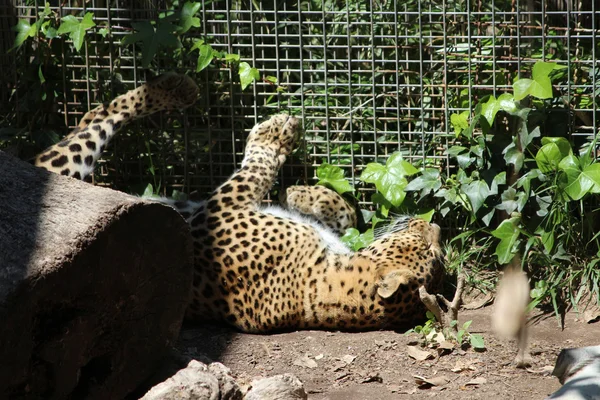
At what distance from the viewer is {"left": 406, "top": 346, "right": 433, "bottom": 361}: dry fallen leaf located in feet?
19.4

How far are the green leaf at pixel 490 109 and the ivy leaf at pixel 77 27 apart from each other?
2979mm

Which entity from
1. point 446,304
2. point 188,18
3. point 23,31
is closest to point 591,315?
point 446,304

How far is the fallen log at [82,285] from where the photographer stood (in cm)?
404

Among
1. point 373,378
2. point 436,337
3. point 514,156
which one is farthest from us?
point 514,156

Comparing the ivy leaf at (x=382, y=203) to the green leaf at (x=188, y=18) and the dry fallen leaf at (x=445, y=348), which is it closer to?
the dry fallen leaf at (x=445, y=348)

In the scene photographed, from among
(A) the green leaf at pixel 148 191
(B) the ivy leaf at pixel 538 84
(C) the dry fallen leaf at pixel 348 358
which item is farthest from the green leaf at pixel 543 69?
(A) the green leaf at pixel 148 191

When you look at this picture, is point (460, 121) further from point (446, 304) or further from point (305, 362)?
point (305, 362)

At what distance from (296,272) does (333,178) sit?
1.05m

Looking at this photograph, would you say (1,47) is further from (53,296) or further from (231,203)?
(53,296)

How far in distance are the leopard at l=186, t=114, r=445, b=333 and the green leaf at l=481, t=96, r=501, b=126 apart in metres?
0.86

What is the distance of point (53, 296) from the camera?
4.13 m

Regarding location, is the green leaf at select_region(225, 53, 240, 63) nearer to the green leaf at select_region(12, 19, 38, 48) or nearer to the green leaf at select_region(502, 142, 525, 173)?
the green leaf at select_region(12, 19, 38, 48)

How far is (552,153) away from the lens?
652 cm

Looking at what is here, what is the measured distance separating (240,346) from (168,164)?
6.23 feet
